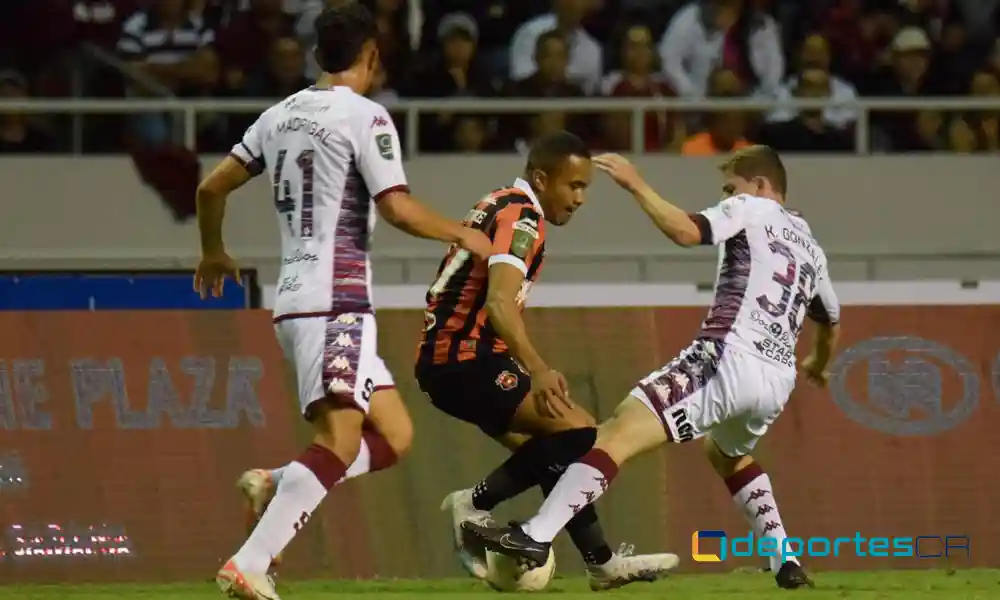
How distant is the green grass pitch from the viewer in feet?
26.6

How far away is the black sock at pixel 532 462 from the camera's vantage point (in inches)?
322

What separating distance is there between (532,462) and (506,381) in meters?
0.47

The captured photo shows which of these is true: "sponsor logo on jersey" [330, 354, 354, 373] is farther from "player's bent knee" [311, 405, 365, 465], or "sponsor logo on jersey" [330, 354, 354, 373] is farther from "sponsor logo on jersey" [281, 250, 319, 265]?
"sponsor logo on jersey" [281, 250, 319, 265]

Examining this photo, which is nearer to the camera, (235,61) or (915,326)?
(915,326)

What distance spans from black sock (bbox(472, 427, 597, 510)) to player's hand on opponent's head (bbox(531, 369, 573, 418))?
2.48 ft

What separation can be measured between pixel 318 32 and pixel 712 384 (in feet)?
8.01

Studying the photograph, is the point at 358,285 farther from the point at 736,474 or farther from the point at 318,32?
the point at 736,474

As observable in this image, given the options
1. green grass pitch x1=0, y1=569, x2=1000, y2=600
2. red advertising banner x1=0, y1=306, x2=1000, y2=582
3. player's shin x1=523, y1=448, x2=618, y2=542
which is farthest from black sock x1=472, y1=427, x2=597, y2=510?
red advertising banner x1=0, y1=306, x2=1000, y2=582

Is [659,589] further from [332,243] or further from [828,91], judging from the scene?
[828,91]

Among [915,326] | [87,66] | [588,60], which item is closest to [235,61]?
[87,66]

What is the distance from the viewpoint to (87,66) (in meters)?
13.0

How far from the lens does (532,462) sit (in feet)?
27.2

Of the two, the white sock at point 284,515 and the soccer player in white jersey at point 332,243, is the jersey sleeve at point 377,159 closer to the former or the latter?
the soccer player in white jersey at point 332,243

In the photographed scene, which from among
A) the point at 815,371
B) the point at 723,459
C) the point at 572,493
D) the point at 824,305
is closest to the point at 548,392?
the point at 572,493
